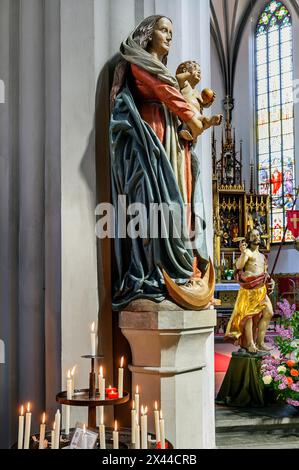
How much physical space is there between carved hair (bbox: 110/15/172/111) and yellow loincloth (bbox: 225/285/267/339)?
3.53 meters

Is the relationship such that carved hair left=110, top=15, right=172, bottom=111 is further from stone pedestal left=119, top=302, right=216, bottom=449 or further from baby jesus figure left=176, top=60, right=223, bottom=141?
stone pedestal left=119, top=302, right=216, bottom=449

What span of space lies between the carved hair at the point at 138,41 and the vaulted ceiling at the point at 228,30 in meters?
13.2

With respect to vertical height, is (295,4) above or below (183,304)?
above

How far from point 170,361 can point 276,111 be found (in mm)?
12701

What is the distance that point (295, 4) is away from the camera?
13844 millimetres

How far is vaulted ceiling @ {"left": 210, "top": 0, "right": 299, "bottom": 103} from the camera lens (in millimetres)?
15402

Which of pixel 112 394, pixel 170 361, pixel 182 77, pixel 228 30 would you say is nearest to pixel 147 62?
pixel 182 77

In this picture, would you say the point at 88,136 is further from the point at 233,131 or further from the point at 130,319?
the point at 233,131

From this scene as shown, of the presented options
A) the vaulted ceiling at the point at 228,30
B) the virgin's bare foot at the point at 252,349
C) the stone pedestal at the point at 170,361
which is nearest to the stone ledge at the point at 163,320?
the stone pedestal at the point at 170,361

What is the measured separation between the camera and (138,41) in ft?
9.44

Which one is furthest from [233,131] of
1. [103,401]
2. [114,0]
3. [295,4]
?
[103,401]

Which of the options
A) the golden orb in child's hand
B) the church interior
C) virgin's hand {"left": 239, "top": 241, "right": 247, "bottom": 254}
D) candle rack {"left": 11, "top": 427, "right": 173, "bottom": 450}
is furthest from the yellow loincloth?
candle rack {"left": 11, "top": 427, "right": 173, "bottom": 450}

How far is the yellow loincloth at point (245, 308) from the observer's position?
19.3 feet
